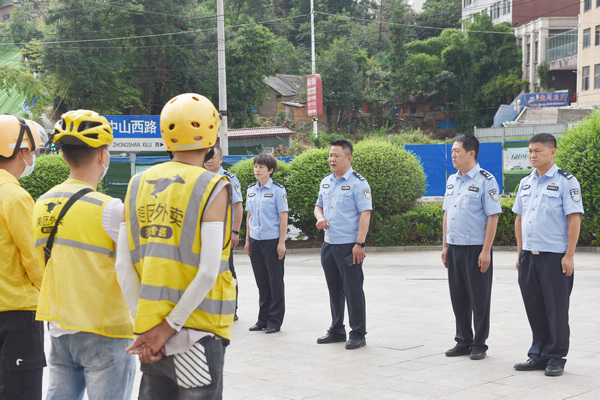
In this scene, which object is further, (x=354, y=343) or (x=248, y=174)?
(x=248, y=174)

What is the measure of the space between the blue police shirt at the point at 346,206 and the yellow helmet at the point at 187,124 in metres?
4.23

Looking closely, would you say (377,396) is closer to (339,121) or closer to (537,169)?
(537,169)

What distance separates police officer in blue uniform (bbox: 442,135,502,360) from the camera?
20.6ft

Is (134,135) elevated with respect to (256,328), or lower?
elevated

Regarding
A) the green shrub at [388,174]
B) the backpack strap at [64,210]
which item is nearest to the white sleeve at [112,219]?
the backpack strap at [64,210]

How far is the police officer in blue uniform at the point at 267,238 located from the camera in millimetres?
7891

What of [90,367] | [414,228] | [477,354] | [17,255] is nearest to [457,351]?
[477,354]

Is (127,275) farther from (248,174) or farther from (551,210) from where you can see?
(248,174)

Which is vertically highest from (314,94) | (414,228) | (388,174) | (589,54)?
(589,54)

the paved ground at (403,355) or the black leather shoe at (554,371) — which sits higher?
the black leather shoe at (554,371)

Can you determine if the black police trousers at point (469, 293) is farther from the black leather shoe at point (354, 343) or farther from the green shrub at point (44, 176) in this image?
the green shrub at point (44, 176)

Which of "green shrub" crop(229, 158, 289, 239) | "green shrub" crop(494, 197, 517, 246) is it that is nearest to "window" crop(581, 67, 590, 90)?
"green shrub" crop(494, 197, 517, 246)

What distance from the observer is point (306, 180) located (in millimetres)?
15617

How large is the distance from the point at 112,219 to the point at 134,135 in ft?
48.0
